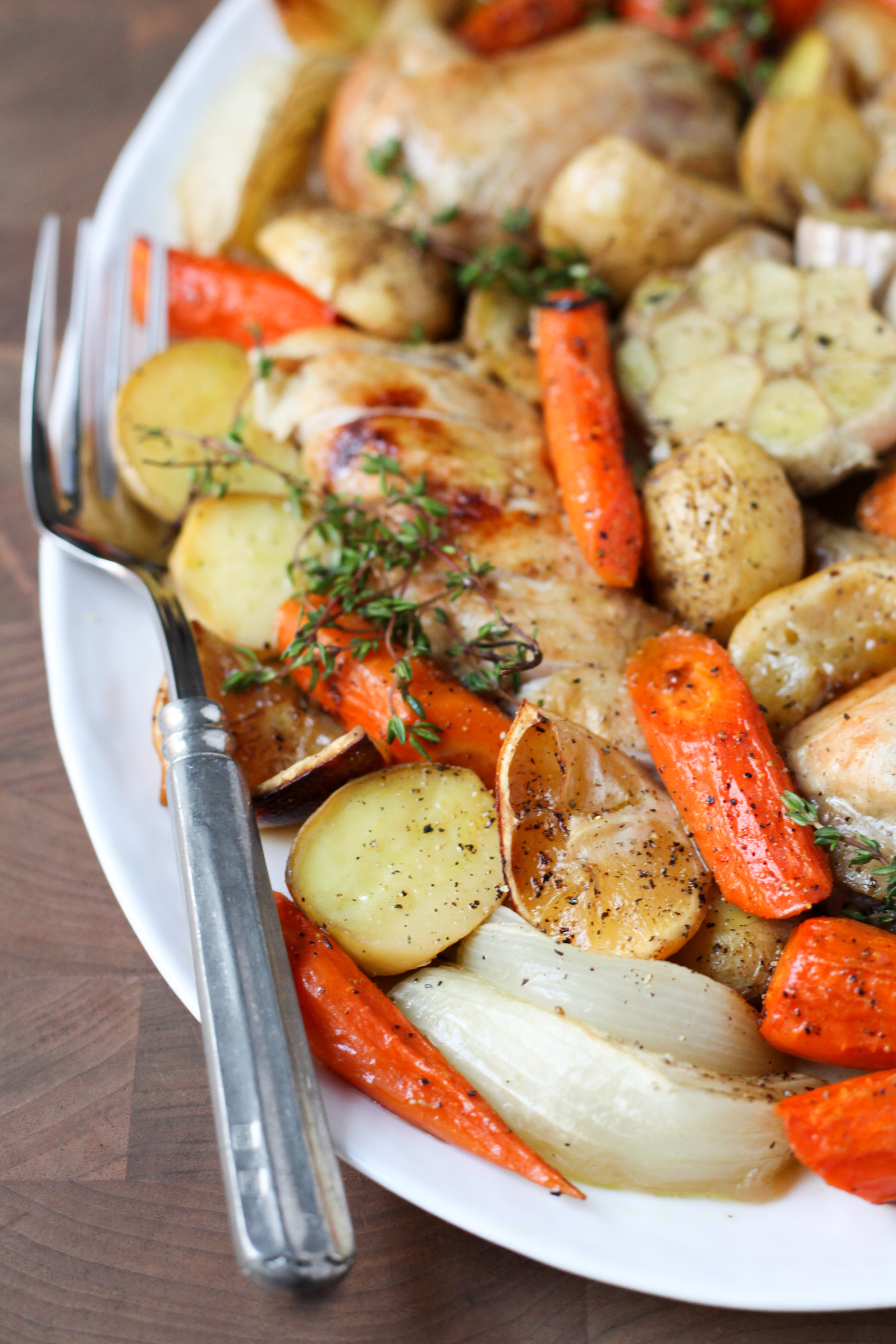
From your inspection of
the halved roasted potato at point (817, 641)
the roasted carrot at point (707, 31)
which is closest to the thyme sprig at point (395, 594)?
the halved roasted potato at point (817, 641)

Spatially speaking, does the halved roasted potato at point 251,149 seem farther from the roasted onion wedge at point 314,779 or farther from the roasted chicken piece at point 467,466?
the roasted onion wedge at point 314,779

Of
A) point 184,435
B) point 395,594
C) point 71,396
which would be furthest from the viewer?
point 71,396

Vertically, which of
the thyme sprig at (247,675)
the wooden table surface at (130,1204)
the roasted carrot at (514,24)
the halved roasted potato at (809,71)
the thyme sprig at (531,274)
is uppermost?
the roasted carrot at (514,24)

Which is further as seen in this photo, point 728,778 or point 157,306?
point 157,306

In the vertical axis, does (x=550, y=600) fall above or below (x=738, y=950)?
above

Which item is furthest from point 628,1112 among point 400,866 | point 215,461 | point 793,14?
point 793,14

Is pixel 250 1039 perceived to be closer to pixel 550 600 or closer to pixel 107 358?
pixel 550 600

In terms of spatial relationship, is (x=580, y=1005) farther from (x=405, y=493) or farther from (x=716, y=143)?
(x=716, y=143)
